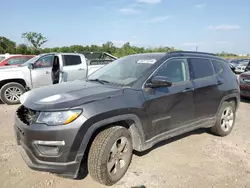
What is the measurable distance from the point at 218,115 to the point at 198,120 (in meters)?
0.69

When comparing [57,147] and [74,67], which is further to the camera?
[74,67]

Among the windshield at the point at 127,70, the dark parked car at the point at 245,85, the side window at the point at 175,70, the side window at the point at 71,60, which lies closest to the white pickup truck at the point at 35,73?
the side window at the point at 71,60

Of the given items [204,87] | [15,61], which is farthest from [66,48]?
[204,87]

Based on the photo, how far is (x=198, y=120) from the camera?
3.95m

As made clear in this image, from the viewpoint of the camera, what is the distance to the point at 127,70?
11.9 feet

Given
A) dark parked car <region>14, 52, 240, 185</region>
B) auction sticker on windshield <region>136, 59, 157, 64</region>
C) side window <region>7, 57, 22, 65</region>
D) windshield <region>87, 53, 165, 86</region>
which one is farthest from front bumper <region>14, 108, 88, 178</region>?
side window <region>7, 57, 22, 65</region>

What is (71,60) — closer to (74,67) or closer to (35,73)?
(74,67)

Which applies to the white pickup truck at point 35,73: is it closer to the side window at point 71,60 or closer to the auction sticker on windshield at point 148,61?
the side window at point 71,60

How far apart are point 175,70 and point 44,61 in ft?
19.0

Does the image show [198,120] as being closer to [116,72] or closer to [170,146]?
[170,146]

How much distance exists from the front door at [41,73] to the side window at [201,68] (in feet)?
17.9

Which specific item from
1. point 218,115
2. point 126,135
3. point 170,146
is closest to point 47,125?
point 126,135

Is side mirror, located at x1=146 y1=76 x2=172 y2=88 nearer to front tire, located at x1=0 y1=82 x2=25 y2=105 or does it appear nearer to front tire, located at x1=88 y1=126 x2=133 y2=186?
front tire, located at x1=88 y1=126 x2=133 y2=186

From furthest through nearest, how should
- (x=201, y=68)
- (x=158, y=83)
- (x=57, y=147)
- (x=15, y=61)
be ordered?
1. (x=15, y=61)
2. (x=201, y=68)
3. (x=158, y=83)
4. (x=57, y=147)
